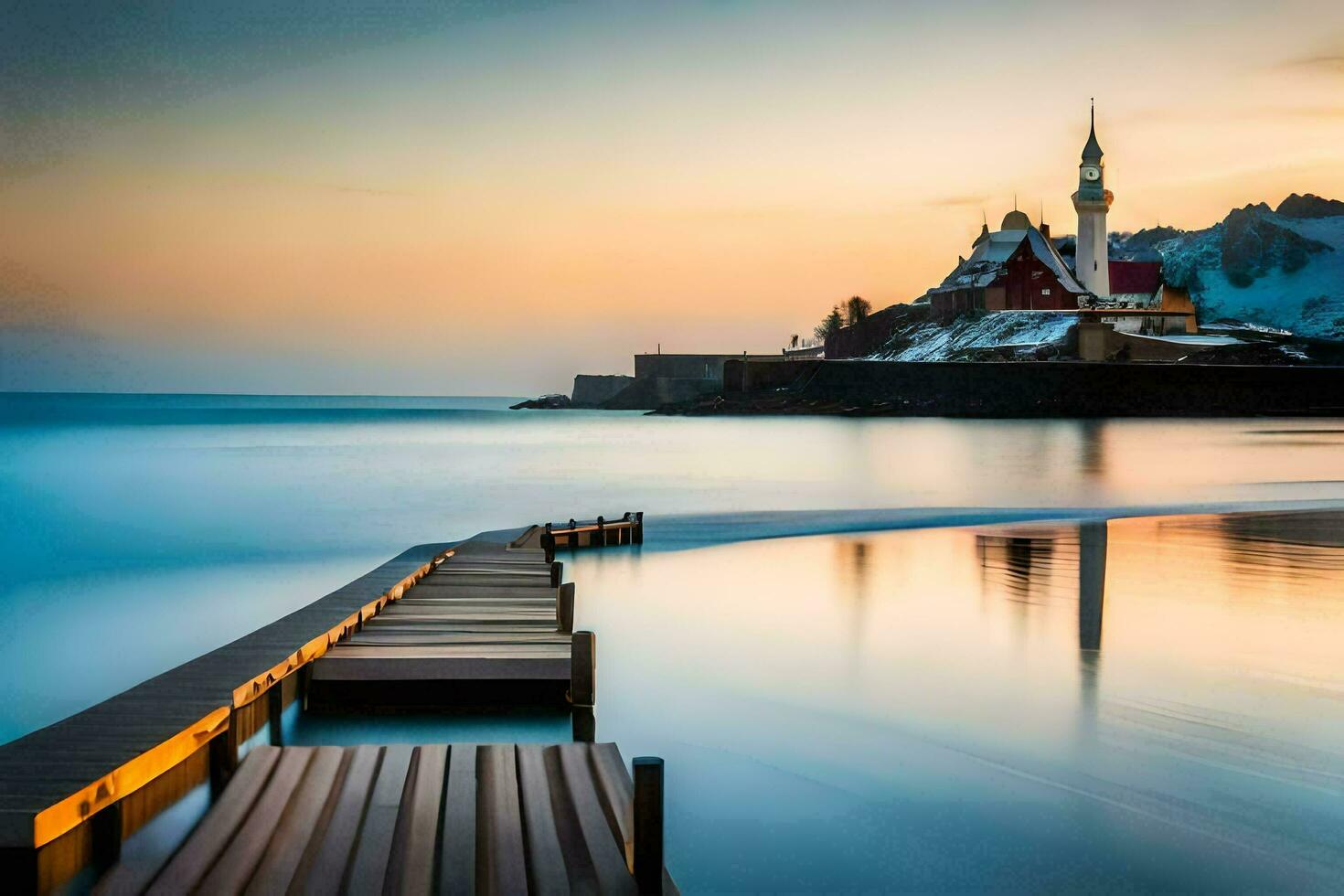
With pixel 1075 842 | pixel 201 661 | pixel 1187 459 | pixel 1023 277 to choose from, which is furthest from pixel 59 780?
pixel 1023 277

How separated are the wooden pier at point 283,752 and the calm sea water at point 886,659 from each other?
485 millimetres

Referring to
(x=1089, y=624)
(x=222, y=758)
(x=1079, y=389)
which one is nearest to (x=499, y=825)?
(x=222, y=758)

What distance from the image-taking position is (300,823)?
5.21m

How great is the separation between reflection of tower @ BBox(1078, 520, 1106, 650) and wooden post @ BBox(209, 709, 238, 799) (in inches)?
311

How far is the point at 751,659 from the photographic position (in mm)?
11430

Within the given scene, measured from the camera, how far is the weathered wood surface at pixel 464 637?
8680 mm

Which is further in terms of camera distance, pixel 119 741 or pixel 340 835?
pixel 119 741

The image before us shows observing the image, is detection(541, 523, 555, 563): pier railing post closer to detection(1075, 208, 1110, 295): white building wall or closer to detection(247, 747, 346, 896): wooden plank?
detection(247, 747, 346, 896): wooden plank

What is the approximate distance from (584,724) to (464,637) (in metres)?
1.35

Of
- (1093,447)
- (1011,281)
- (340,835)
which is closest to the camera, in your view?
(340,835)

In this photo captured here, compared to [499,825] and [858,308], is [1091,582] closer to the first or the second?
[499,825]

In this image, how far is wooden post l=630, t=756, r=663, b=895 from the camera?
4.52 meters

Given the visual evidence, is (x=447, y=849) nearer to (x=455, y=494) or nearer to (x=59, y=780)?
(x=59, y=780)

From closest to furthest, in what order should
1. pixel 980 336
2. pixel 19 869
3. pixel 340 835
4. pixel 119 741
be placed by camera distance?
pixel 19 869 < pixel 340 835 < pixel 119 741 < pixel 980 336
